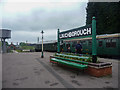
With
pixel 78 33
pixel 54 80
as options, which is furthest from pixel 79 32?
pixel 54 80

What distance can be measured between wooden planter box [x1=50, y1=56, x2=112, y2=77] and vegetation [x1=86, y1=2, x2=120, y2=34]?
19.8 meters

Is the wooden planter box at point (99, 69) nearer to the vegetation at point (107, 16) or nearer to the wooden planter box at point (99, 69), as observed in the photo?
the wooden planter box at point (99, 69)

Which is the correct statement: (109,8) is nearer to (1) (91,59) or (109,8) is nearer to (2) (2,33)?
(1) (91,59)

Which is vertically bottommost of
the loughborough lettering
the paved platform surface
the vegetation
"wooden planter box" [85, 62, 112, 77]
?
the paved platform surface

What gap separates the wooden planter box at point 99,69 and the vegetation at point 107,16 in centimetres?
1978

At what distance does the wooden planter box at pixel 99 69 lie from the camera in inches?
202

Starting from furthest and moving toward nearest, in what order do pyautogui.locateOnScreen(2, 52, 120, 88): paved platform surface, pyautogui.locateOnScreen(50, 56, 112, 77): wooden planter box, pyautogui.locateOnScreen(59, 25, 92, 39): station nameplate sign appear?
pyautogui.locateOnScreen(59, 25, 92, 39): station nameplate sign, pyautogui.locateOnScreen(50, 56, 112, 77): wooden planter box, pyautogui.locateOnScreen(2, 52, 120, 88): paved platform surface

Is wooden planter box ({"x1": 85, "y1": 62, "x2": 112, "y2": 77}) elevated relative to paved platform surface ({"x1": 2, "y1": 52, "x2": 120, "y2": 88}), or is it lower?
elevated

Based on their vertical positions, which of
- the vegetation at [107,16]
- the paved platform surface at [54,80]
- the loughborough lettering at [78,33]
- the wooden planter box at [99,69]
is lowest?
the paved platform surface at [54,80]

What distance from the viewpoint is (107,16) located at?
25.7 metres

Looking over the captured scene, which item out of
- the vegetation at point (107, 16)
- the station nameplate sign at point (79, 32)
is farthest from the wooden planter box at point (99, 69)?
the vegetation at point (107, 16)

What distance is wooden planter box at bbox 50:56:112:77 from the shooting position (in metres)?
5.13

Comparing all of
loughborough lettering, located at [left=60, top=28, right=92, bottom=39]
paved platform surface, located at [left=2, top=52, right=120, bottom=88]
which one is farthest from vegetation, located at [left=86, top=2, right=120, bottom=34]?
paved platform surface, located at [left=2, top=52, right=120, bottom=88]

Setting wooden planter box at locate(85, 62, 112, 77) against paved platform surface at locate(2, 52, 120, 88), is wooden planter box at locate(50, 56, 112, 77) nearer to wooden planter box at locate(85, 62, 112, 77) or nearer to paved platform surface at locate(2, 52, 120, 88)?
wooden planter box at locate(85, 62, 112, 77)
